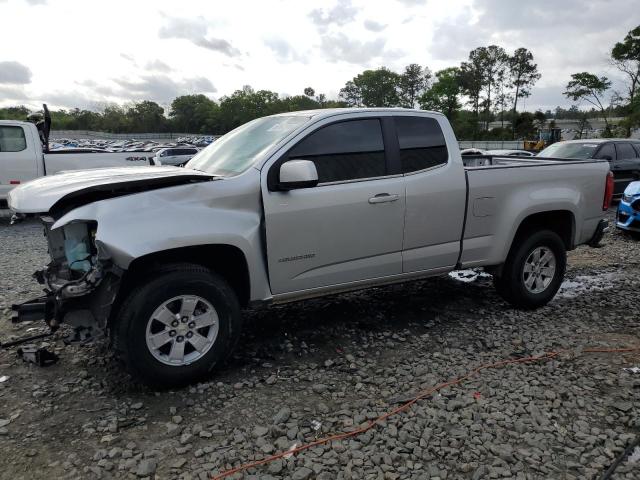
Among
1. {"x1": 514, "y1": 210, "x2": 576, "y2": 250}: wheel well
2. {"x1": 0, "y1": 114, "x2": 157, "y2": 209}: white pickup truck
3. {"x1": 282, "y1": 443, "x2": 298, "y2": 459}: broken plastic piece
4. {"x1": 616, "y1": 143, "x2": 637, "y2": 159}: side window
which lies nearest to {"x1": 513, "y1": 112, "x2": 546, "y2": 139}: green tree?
{"x1": 616, "y1": 143, "x2": 637, "y2": 159}: side window

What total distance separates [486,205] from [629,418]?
6.92 ft

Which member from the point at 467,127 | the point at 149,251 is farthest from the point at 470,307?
the point at 467,127

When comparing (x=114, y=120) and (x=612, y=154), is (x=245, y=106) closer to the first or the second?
(x=114, y=120)

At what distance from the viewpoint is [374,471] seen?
2.71 meters

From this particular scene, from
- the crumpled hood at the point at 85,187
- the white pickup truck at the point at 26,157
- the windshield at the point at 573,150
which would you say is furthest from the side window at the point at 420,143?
the white pickup truck at the point at 26,157

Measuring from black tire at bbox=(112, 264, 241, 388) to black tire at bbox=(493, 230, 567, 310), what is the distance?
283cm

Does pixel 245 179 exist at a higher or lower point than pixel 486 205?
higher

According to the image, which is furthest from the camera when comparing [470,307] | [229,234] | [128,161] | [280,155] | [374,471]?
[128,161]

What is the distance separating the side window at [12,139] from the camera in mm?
10203

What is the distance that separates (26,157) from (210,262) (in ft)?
28.0

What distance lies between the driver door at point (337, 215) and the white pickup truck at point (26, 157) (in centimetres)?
844

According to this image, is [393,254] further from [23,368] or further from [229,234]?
[23,368]

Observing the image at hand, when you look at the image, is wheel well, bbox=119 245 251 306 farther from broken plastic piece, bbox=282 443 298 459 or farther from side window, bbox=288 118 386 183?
broken plastic piece, bbox=282 443 298 459

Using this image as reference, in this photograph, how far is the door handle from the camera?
4052 millimetres
